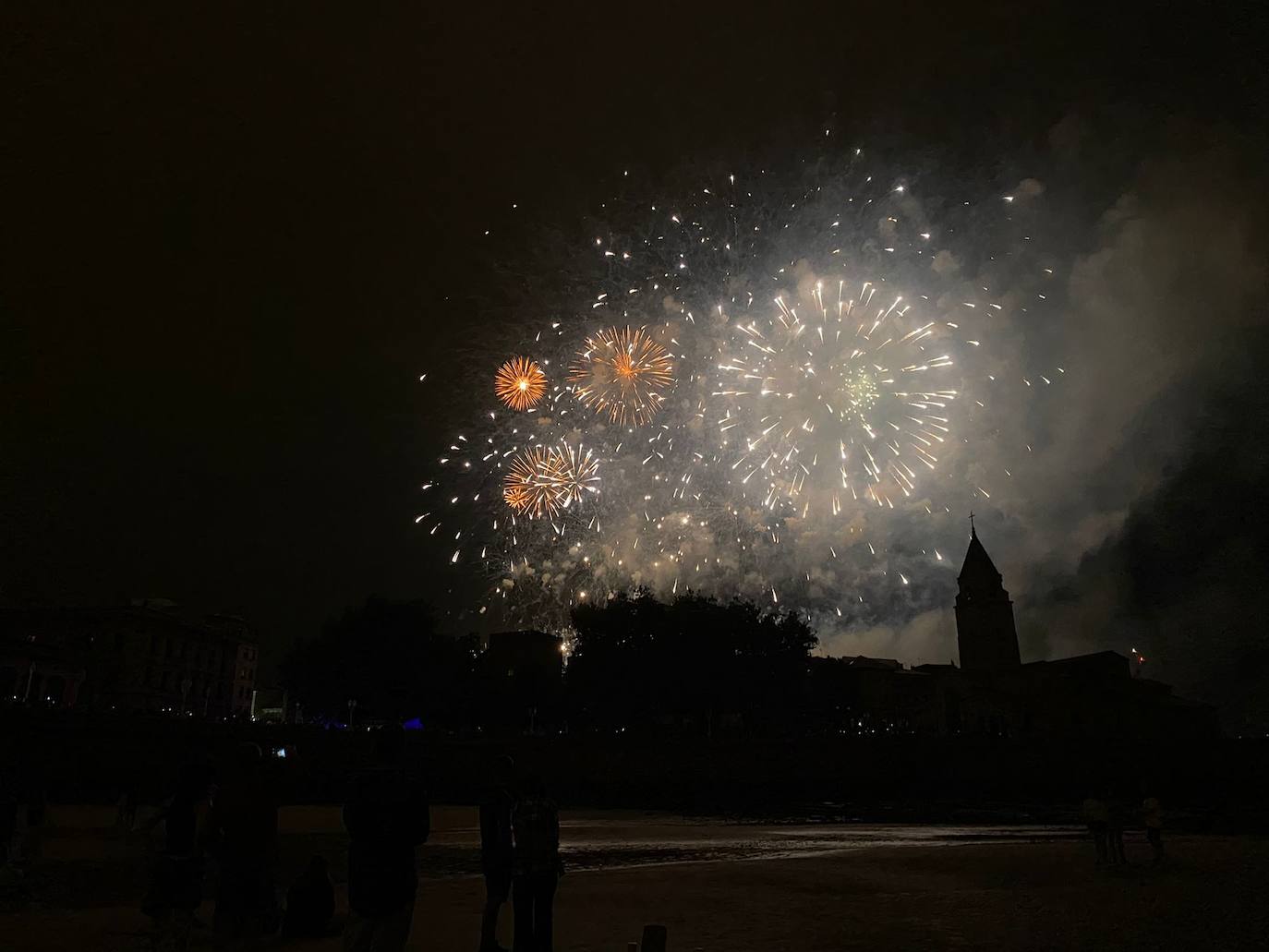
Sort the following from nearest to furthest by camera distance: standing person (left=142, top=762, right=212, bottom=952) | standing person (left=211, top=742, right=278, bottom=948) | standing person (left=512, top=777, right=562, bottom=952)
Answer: standing person (left=142, top=762, right=212, bottom=952) → standing person (left=211, top=742, right=278, bottom=948) → standing person (left=512, top=777, right=562, bottom=952)

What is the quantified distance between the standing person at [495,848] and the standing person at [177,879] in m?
2.40

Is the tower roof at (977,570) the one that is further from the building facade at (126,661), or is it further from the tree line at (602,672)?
the building facade at (126,661)

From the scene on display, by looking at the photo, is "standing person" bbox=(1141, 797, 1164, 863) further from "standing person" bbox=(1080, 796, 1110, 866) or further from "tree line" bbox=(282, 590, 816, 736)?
"tree line" bbox=(282, 590, 816, 736)

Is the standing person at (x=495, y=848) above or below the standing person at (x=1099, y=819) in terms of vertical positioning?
above

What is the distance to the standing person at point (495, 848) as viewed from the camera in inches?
290

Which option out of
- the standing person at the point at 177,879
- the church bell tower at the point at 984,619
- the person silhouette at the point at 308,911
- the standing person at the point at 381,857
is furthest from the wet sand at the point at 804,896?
the church bell tower at the point at 984,619

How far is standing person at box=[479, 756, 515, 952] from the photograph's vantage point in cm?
737

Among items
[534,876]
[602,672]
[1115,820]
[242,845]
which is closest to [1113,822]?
[1115,820]

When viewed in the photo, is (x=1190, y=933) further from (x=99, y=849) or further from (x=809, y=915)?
(x=99, y=849)

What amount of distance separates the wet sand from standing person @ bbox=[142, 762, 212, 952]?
203cm

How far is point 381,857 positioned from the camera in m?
4.81

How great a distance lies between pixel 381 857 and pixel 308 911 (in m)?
4.82

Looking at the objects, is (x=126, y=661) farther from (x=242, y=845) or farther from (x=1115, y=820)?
(x=1115, y=820)

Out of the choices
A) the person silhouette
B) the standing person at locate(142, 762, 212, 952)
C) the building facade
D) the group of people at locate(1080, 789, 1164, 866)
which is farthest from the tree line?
the standing person at locate(142, 762, 212, 952)
